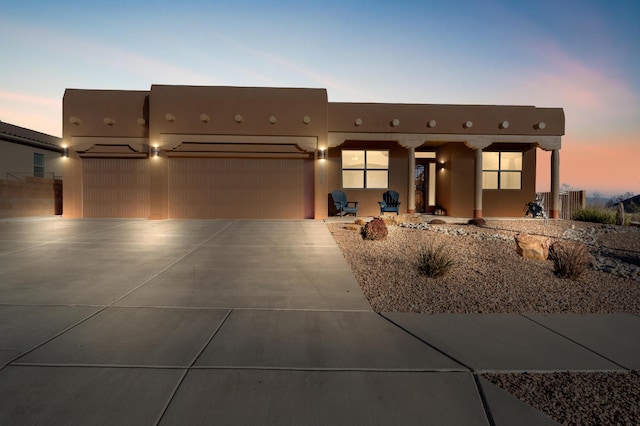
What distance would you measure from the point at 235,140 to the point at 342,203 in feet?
17.8

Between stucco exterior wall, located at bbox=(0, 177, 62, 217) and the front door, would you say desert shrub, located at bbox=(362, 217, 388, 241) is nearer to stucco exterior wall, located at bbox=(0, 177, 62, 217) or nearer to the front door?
the front door

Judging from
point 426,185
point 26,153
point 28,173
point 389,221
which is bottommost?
point 389,221

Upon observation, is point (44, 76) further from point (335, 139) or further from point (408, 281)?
point (408, 281)

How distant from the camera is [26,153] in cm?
1919

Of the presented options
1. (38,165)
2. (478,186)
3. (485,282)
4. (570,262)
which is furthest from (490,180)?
(38,165)

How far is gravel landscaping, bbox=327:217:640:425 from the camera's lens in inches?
87.8

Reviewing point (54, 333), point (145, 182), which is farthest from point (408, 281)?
point (145, 182)

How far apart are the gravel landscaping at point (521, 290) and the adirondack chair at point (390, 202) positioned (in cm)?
515

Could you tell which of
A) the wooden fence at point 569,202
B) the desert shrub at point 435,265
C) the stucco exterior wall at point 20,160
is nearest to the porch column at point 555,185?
the wooden fence at point 569,202

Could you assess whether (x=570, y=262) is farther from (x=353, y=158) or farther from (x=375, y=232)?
(x=353, y=158)

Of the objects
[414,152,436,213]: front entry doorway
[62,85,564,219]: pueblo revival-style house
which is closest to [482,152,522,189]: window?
[62,85,564,219]: pueblo revival-style house

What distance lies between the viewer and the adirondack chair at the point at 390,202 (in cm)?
1486

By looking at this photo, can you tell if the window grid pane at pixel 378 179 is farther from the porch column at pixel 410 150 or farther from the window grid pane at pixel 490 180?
the window grid pane at pixel 490 180

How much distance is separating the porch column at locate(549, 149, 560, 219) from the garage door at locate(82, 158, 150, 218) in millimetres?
18502
